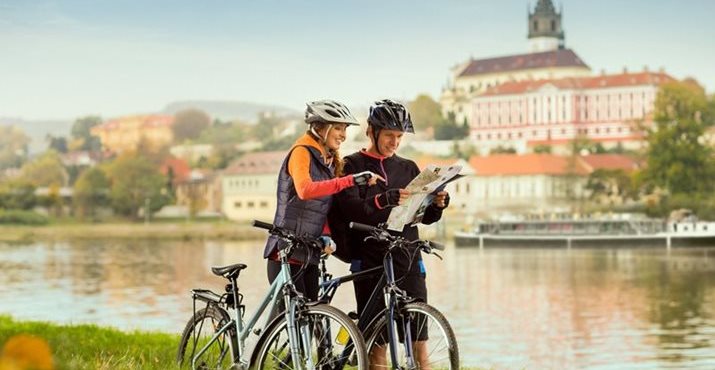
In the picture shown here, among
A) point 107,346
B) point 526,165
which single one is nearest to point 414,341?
point 107,346

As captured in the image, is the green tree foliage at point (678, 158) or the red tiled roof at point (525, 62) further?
the red tiled roof at point (525, 62)

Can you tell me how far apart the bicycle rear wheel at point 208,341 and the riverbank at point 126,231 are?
8048cm

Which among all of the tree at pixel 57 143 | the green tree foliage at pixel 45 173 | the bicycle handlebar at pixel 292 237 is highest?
the tree at pixel 57 143

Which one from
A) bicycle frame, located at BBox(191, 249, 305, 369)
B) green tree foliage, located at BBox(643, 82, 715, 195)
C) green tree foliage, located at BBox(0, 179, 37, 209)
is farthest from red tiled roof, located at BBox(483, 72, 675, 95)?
bicycle frame, located at BBox(191, 249, 305, 369)

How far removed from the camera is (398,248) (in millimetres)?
4461

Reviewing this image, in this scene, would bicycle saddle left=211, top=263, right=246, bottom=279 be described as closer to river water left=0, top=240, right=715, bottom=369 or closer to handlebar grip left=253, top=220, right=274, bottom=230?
handlebar grip left=253, top=220, right=274, bottom=230

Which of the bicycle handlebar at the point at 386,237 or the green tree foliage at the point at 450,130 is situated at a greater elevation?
the green tree foliage at the point at 450,130

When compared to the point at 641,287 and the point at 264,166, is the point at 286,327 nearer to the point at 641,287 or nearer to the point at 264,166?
the point at 641,287

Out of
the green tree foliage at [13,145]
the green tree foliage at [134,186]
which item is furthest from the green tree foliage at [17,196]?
the green tree foliage at [13,145]

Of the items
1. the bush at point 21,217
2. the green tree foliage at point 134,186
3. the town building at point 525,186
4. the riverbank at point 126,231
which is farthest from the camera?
the town building at point 525,186

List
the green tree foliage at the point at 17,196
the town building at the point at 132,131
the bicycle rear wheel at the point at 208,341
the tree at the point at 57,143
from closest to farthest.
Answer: the bicycle rear wheel at the point at 208,341 < the green tree foliage at the point at 17,196 < the town building at the point at 132,131 < the tree at the point at 57,143

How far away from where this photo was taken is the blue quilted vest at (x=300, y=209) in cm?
445

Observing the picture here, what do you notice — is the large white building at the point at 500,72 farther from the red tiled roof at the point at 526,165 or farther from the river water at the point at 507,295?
the river water at the point at 507,295

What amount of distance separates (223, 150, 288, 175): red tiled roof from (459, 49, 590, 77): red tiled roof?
39.3m
